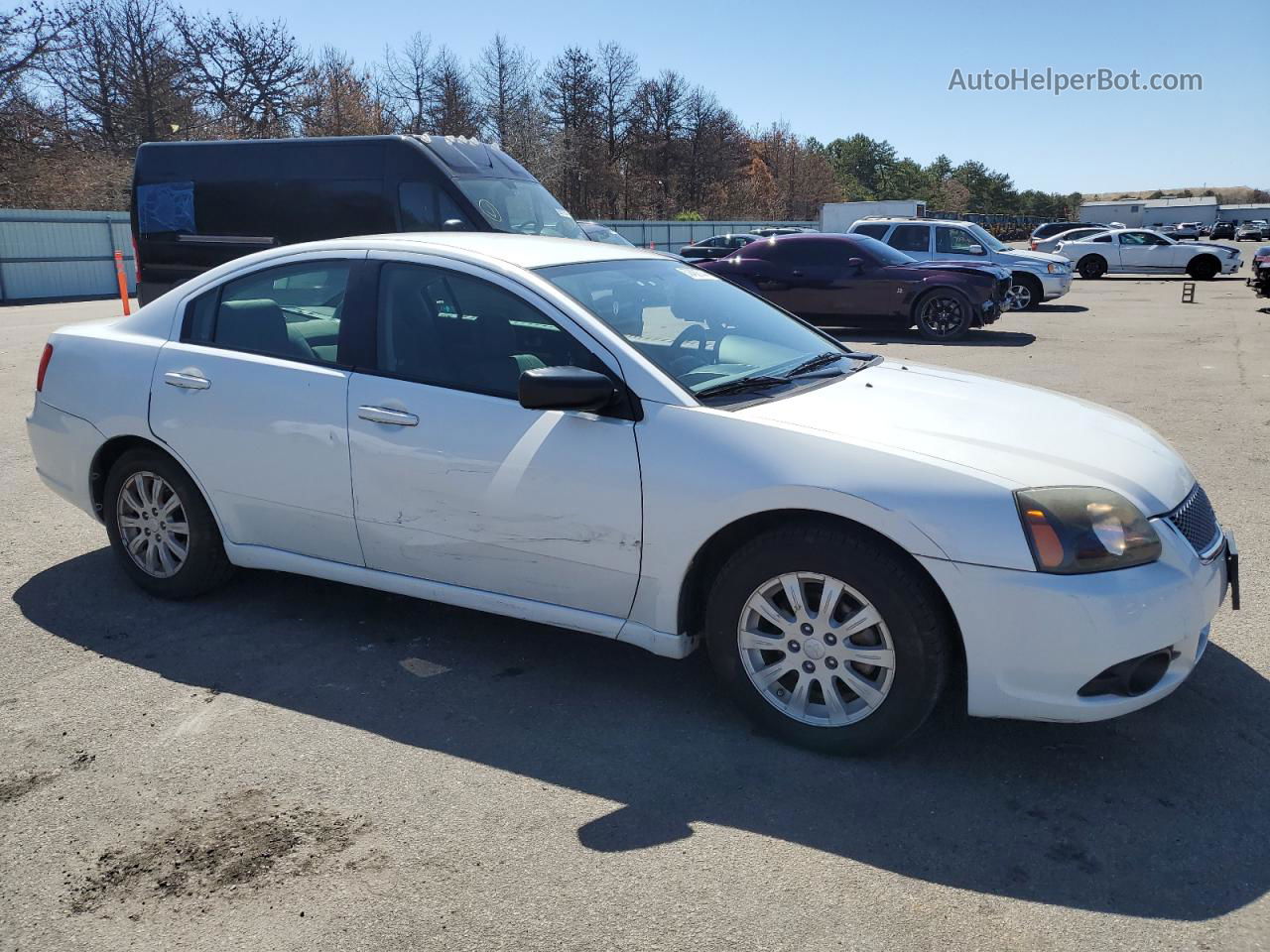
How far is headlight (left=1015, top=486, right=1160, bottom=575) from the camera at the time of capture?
9.89ft

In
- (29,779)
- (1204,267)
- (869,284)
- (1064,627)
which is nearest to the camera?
(1064,627)

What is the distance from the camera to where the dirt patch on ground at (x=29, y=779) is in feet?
10.5

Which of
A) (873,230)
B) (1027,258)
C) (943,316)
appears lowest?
(943,316)

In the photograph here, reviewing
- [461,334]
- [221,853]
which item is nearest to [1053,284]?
[461,334]

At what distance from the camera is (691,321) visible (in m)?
4.26

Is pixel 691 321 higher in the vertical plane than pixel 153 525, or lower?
higher

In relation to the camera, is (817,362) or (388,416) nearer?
(388,416)

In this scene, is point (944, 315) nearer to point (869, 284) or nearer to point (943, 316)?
point (943, 316)

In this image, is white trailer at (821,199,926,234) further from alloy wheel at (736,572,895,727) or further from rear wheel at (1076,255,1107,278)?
alloy wheel at (736,572,895,727)

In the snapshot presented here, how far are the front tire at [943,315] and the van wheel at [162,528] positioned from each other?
13001 millimetres

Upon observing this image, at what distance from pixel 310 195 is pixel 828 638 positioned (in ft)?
32.6

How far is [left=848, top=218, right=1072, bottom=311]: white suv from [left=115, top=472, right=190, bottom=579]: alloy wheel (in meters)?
15.5

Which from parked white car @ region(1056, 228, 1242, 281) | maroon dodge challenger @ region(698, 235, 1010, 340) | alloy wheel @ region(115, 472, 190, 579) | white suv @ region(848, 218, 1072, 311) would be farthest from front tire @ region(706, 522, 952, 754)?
parked white car @ region(1056, 228, 1242, 281)

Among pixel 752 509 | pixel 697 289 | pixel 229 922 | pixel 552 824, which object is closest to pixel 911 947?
pixel 552 824
